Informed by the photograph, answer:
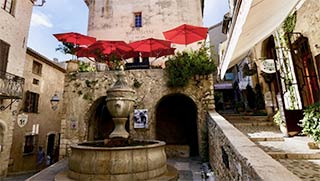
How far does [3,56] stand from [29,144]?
6443mm

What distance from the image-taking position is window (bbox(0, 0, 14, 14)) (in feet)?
37.9

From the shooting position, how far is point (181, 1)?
52.7 ft

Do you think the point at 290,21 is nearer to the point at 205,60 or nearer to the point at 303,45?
the point at 303,45

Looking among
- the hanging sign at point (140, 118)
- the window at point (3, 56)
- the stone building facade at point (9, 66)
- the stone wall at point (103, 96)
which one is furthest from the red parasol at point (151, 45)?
the window at point (3, 56)

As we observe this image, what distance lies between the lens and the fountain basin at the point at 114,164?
492cm

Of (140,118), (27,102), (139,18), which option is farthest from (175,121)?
(27,102)

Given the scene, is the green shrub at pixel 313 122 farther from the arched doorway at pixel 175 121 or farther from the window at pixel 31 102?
the window at pixel 31 102

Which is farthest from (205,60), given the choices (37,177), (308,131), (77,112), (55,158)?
(55,158)

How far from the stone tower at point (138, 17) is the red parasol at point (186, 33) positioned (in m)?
4.20

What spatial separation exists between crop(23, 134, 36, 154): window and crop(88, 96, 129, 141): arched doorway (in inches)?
237

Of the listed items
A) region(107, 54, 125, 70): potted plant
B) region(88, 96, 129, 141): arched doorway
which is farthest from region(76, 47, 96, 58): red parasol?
region(88, 96, 129, 141): arched doorway

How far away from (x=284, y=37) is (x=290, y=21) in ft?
2.10

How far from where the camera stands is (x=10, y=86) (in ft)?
36.3

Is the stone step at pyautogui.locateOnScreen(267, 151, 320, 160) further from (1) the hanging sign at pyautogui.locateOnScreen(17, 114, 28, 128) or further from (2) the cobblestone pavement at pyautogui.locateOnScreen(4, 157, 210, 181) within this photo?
(1) the hanging sign at pyautogui.locateOnScreen(17, 114, 28, 128)
